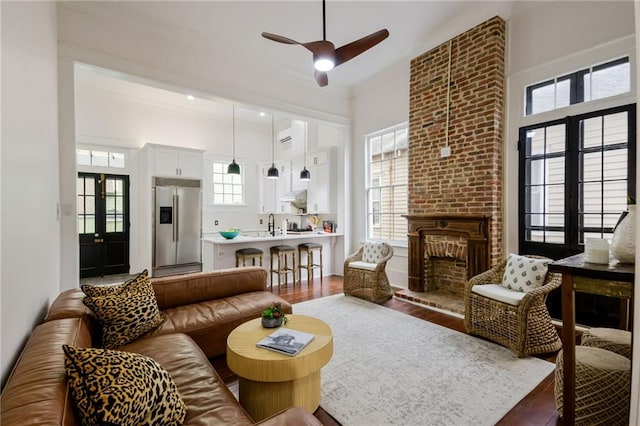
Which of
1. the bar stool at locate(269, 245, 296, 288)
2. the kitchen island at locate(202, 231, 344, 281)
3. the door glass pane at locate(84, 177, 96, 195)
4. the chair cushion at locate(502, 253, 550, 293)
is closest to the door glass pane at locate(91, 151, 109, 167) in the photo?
the door glass pane at locate(84, 177, 96, 195)

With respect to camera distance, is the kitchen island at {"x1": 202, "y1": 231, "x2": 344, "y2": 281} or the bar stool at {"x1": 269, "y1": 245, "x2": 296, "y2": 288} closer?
the kitchen island at {"x1": 202, "y1": 231, "x2": 344, "y2": 281}

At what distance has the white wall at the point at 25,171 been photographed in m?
1.42

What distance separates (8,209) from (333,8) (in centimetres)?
365

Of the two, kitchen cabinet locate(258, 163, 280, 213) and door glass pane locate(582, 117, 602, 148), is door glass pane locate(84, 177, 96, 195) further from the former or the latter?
door glass pane locate(582, 117, 602, 148)

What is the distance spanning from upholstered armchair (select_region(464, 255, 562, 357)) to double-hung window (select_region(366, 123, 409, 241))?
2096mm

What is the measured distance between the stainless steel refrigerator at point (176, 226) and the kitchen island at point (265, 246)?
1015 mm

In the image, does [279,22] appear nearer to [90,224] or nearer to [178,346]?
[178,346]

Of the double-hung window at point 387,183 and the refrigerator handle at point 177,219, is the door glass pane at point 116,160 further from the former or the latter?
the double-hung window at point 387,183

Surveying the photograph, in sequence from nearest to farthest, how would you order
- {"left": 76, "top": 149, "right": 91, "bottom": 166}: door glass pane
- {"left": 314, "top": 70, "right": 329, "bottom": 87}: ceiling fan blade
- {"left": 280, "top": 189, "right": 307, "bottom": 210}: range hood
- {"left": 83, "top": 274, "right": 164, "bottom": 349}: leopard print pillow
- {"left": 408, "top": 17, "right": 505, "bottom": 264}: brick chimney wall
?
1. {"left": 83, "top": 274, "right": 164, "bottom": 349}: leopard print pillow
2. {"left": 314, "top": 70, "right": 329, "bottom": 87}: ceiling fan blade
3. {"left": 408, "top": 17, "right": 505, "bottom": 264}: brick chimney wall
4. {"left": 76, "top": 149, "right": 91, "bottom": 166}: door glass pane
5. {"left": 280, "top": 189, "right": 307, "bottom": 210}: range hood

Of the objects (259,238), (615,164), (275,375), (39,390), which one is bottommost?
(275,375)

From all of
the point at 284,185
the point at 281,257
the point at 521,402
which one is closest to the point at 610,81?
the point at 521,402

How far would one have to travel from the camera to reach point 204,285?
296 cm

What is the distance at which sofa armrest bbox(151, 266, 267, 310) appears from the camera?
9.04 feet

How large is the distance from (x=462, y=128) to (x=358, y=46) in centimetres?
208
